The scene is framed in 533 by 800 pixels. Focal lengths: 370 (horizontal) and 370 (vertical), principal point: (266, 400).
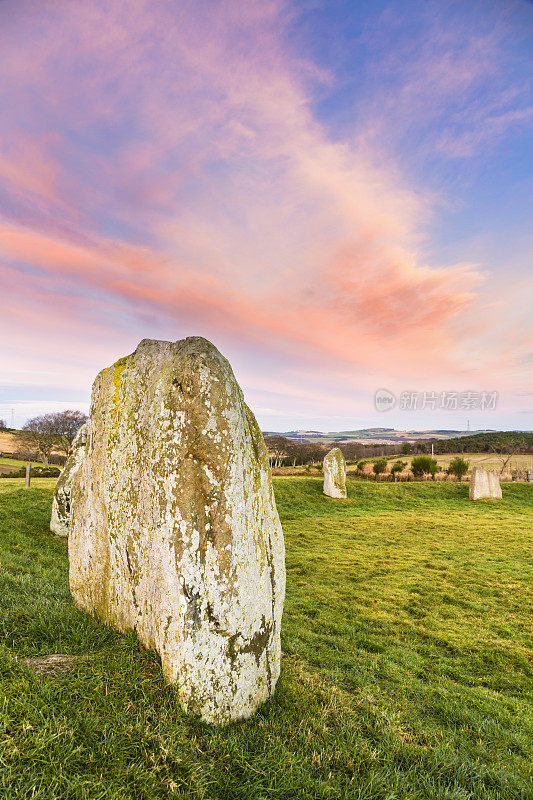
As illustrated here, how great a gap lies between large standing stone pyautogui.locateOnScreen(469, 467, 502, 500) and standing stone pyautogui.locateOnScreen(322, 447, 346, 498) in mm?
10296

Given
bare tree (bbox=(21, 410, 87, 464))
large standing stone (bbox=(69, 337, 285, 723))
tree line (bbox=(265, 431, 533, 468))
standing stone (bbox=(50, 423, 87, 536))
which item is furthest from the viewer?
tree line (bbox=(265, 431, 533, 468))

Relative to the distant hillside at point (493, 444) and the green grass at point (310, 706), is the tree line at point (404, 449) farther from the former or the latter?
the green grass at point (310, 706)

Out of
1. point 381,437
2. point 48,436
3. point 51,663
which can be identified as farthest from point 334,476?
point 381,437

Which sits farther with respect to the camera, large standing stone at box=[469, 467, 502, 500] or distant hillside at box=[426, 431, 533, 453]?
distant hillside at box=[426, 431, 533, 453]

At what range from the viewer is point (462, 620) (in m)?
8.71

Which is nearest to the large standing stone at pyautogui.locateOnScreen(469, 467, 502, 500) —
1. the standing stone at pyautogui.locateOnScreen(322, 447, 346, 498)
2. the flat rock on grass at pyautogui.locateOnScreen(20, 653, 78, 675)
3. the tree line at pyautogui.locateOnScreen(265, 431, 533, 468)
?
the standing stone at pyautogui.locateOnScreen(322, 447, 346, 498)

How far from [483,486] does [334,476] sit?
11772 mm

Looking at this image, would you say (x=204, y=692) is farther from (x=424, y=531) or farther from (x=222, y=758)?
(x=424, y=531)

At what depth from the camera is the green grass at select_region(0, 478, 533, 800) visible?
8.87ft

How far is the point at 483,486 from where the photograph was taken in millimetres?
26781

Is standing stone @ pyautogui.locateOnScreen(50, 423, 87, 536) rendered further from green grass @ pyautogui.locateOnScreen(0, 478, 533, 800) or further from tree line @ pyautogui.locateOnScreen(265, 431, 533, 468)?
tree line @ pyautogui.locateOnScreen(265, 431, 533, 468)

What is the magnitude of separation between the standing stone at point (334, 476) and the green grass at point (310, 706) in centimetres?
1252

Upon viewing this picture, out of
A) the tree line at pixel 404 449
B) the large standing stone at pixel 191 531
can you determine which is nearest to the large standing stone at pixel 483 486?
the tree line at pixel 404 449

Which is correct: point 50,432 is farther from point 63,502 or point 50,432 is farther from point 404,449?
point 404,449
